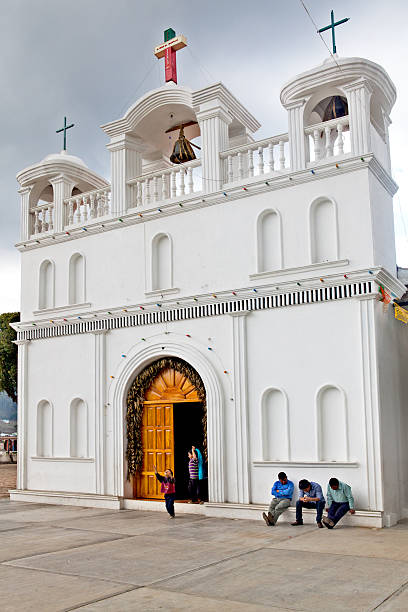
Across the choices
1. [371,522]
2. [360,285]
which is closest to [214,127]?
[360,285]

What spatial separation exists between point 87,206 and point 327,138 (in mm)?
6616

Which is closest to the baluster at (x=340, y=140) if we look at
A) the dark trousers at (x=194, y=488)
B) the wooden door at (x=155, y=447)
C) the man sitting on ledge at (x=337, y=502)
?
the man sitting on ledge at (x=337, y=502)

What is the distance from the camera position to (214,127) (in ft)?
47.6

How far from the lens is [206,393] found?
13766 mm

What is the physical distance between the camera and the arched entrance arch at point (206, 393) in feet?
44.0

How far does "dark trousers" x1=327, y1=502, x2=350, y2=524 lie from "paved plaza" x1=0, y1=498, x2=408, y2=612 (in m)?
0.24

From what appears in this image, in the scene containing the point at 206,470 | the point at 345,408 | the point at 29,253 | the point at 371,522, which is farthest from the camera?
the point at 29,253

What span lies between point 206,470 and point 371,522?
3.89m

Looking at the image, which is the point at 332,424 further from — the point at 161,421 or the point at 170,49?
Result: the point at 170,49

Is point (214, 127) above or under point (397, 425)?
above

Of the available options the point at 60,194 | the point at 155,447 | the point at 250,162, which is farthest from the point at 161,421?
Answer: the point at 60,194

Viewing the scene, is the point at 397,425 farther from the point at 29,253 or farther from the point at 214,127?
the point at 29,253

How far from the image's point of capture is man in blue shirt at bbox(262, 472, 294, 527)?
11.9 metres

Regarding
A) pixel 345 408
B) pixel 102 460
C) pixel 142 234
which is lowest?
pixel 102 460
